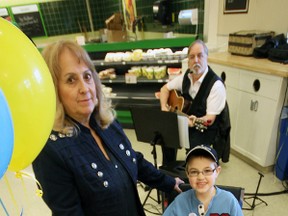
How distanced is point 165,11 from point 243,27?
1496 millimetres

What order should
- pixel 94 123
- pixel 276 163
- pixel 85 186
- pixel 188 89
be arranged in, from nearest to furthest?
pixel 85 186 → pixel 94 123 → pixel 188 89 → pixel 276 163

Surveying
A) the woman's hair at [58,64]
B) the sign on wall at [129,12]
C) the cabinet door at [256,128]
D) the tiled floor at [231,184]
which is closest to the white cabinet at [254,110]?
the cabinet door at [256,128]

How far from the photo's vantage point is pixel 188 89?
2.20 metres

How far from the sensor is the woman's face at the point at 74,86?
0.93 metres

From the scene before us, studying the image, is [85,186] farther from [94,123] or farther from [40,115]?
[40,115]

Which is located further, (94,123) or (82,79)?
(94,123)

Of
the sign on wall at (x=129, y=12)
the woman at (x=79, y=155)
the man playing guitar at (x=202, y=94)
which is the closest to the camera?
the woman at (x=79, y=155)

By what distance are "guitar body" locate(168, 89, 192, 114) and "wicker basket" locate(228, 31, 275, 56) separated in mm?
1060

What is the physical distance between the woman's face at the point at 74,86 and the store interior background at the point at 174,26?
673 millimetres

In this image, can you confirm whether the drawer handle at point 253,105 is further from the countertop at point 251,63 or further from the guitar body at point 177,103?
the guitar body at point 177,103

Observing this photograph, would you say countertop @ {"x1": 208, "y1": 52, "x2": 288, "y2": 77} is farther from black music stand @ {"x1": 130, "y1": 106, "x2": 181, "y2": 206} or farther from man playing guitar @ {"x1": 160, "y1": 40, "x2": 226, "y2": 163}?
black music stand @ {"x1": 130, "y1": 106, "x2": 181, "y2": 206}

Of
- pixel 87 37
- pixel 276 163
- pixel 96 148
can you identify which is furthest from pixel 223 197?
pixel 87 37

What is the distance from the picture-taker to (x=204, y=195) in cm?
114

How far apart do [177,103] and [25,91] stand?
70.2 inches
